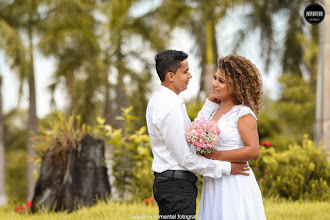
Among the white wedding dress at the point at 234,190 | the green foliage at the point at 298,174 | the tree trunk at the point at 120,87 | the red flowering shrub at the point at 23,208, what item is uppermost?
the tree trunk at the point at 120,87

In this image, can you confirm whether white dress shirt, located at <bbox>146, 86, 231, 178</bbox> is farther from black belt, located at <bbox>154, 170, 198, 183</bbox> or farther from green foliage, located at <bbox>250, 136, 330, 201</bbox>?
green foliage, located at <bbox>250, 136, 330, 201</bbox>

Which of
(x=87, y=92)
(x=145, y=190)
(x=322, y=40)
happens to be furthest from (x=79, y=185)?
(x=87, y=92)

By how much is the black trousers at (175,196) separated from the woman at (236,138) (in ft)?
1.12

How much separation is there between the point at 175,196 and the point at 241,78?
3.58 ft

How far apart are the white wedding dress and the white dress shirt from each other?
158 mm

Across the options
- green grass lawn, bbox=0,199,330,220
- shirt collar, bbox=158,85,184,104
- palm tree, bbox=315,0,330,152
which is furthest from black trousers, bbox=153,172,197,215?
palm tree, bbox=315,0,330,152

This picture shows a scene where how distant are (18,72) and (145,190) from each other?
12775mm

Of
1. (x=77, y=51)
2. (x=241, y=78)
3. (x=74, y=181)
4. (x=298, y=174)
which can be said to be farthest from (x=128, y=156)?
(x=77, y=51)

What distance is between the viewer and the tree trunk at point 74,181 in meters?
6.79

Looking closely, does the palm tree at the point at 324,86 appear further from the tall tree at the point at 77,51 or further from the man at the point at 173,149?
the tall tree at the point at 77,51

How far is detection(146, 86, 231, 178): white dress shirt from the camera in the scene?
3184mm

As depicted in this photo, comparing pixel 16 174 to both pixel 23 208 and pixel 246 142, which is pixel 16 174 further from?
pixel 246 142

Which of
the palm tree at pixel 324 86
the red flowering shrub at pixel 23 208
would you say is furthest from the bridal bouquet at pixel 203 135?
the palm tree at pixel 324 86

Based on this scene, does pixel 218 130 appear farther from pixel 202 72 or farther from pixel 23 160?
pixel 23 160
